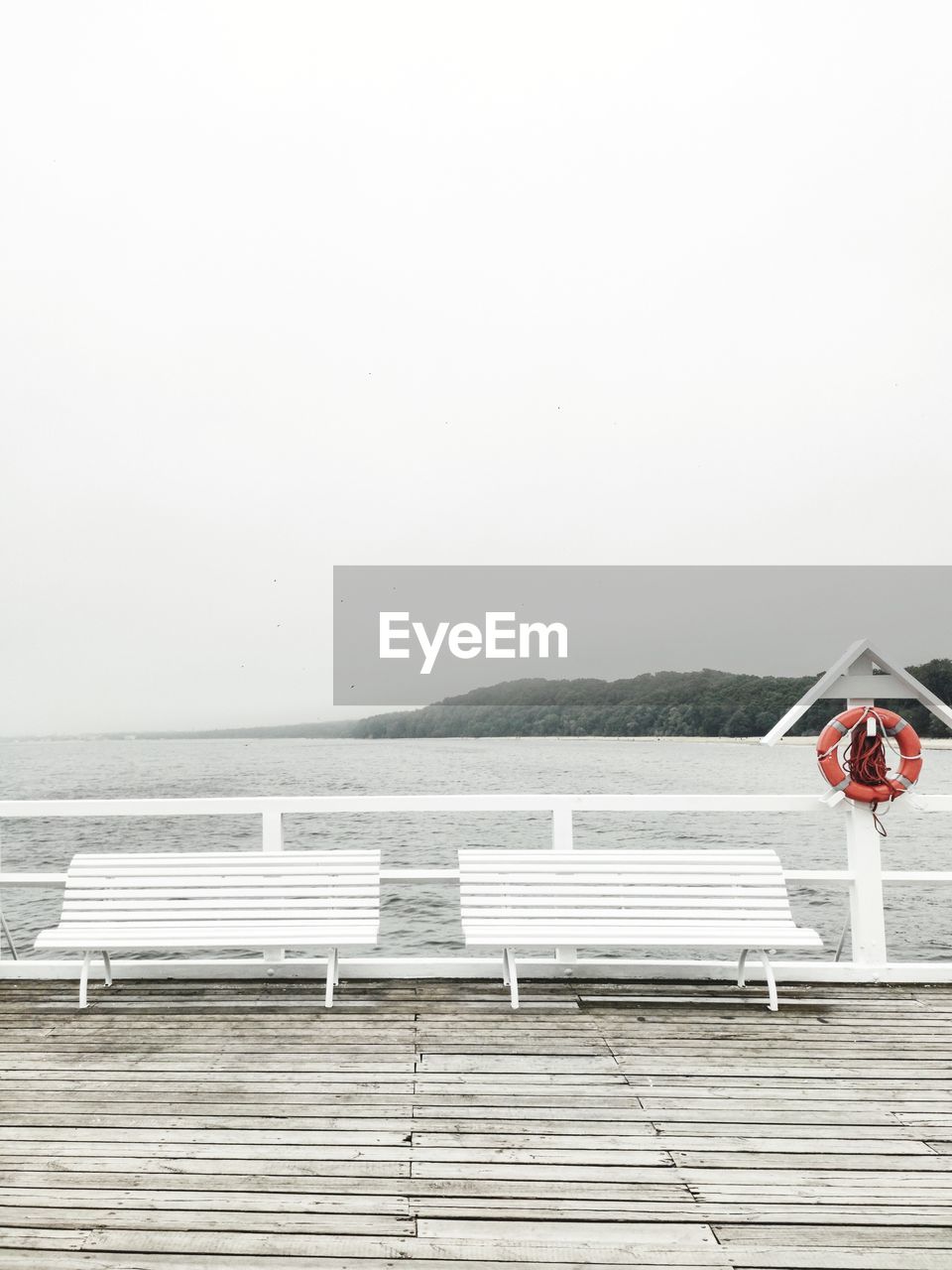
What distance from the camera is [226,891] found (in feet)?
13.0

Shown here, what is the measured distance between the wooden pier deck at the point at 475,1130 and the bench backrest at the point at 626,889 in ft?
1.12

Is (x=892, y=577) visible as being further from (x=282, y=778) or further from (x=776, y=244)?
(x=282, y=778)

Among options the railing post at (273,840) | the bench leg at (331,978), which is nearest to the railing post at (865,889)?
the bench leg at (331,978)

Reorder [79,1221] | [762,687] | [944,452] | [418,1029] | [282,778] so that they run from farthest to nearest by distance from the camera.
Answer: [282,778] → [762,687] → [944,452] → [418,1029] → [79,1221]

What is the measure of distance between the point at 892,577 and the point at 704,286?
28984 millimetres

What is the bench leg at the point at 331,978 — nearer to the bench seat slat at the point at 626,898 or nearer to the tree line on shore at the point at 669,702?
A: the bench seat slat at the point at 626,898

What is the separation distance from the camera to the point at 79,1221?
2.05m

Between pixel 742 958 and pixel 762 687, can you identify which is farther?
pixel 762 687

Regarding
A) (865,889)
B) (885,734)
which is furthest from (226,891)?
(885,734)

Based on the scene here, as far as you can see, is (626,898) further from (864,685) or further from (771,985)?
(864,685)

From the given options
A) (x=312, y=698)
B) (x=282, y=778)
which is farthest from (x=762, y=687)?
(x=312, y=698)

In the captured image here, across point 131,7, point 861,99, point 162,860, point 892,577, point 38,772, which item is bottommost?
point 38,772

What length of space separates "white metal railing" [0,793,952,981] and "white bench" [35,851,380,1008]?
14cm

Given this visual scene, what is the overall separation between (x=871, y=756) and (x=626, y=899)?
53.9 inches
